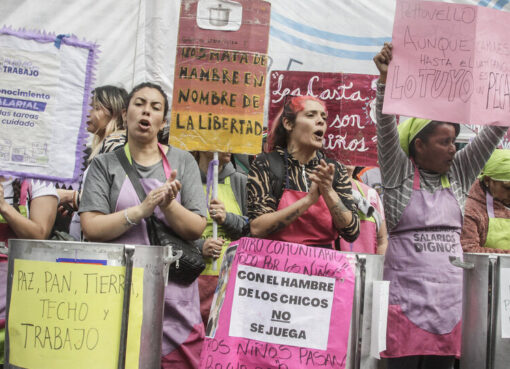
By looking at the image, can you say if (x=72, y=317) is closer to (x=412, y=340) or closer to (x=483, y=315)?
(x=483, y=315)

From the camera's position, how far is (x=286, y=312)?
2498 millimetres

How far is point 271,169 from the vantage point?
306 cm

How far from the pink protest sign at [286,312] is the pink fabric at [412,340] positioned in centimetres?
104

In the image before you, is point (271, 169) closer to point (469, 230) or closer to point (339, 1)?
point (469, 230)

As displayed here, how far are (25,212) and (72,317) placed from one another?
1255mm

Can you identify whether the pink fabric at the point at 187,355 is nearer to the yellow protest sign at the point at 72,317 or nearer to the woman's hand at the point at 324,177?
the yellow protest sign at the point at 72,317

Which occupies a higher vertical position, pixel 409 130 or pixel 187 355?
pixel 409 130

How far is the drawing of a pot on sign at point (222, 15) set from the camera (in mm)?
3963

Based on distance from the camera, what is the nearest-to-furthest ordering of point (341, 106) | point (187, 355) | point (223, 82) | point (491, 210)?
point (187, 355)
point (223, 82)
point (491, 210)
point (341, 106)

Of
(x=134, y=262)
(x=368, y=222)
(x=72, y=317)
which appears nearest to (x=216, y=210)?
(x=368, y=222)

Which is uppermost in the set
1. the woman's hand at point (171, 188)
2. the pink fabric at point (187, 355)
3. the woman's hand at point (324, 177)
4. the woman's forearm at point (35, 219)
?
the woman's hand at point (324, 177)

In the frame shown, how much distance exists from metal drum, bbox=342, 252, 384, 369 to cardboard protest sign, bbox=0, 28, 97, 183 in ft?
5.60

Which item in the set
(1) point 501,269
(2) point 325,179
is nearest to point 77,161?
(2) point 325,179

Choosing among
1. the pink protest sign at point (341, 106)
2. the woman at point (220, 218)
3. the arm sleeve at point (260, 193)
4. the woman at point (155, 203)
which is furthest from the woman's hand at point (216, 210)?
the arm sleeve at point (260, 193)
